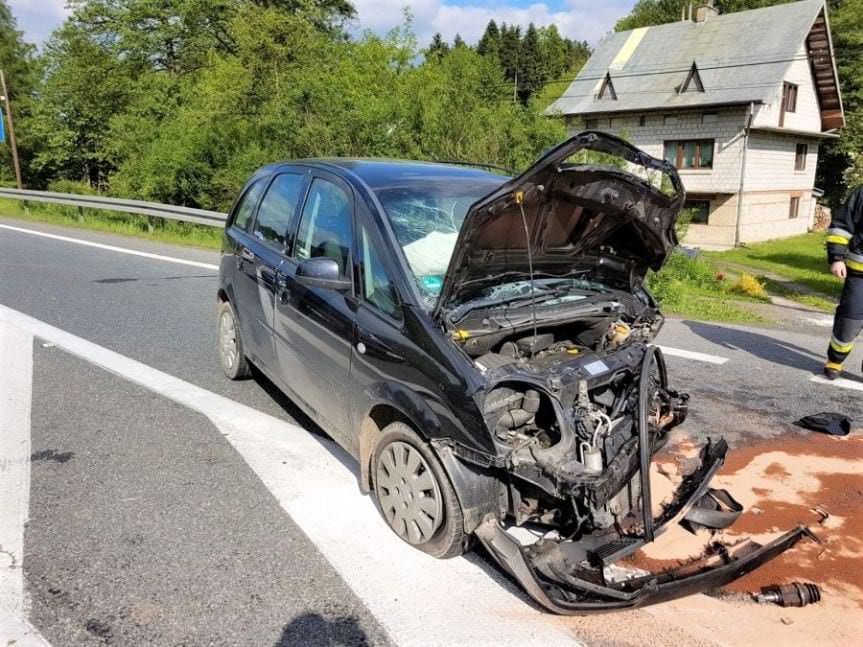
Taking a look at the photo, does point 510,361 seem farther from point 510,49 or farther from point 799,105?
point 510,49

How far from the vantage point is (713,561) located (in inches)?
116

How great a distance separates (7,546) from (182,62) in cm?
3663

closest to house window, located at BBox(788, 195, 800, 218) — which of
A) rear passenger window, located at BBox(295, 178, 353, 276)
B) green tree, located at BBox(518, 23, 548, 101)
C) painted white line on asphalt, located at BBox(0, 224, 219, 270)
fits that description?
painted white line on asphalt, located at BBox(0, 224, 219, 270)

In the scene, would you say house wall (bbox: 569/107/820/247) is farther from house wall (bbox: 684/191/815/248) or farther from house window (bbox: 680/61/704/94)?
house window (bbox: 680/61/704/94)

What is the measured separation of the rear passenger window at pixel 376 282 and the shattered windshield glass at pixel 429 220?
0.46ft

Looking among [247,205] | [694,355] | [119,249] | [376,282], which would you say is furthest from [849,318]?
[119,249]

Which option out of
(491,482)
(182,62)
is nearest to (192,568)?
(491,482)

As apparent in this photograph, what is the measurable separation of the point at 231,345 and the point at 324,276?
2.27 meters

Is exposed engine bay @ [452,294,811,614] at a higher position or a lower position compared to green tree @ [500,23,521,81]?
lower

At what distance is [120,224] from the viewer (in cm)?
1683

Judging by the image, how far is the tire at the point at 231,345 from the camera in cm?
519

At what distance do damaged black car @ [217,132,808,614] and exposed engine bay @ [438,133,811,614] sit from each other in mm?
10

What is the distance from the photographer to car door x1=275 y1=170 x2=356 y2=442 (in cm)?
354

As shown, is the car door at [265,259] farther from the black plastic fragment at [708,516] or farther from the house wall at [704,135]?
the house wall at [704,135]
